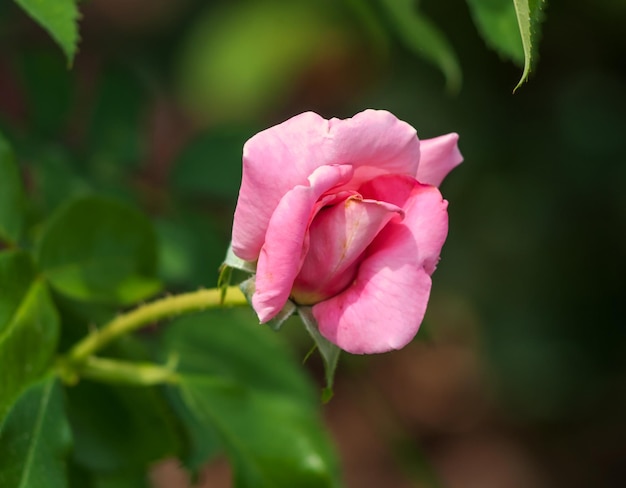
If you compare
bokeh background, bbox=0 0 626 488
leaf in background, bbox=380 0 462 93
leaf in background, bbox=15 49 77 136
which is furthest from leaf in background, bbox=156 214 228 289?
bokeh background, bbox=0 0 626 488

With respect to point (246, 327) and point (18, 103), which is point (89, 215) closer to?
point (246, 327)

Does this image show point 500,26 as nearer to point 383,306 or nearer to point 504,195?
point 383,306

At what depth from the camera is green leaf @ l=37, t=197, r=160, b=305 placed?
2.82ft

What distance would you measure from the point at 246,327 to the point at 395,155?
64cm

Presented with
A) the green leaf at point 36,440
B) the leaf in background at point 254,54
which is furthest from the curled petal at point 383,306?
the leaf in background at point 254,54

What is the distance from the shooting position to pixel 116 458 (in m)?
0.89

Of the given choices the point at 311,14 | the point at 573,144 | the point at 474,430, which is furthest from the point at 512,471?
the point at 311,14

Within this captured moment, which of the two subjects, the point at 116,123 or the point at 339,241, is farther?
the point at 116,123

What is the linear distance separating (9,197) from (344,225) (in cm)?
37

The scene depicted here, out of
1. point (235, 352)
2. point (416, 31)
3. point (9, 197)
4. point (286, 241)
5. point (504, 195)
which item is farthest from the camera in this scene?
point (504, 195)

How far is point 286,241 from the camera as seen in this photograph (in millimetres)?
593

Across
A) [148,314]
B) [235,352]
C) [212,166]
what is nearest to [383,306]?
[148,314]

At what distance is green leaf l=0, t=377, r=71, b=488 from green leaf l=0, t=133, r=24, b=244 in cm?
15

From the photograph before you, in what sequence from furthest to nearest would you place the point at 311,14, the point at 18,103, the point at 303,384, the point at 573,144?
1. the point at 18,103
2. the point at 311,14
3. the point at 573,144
4. the point at 303,384
